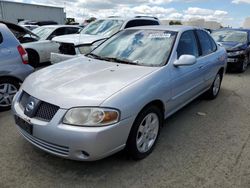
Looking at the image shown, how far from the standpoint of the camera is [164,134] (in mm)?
3898

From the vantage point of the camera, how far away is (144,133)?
3.14m

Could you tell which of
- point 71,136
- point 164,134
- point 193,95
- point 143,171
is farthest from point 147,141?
point 193,95

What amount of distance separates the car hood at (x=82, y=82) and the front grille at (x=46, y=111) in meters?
0.05

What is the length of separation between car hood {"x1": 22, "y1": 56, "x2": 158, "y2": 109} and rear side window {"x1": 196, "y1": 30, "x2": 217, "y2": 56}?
183 cm

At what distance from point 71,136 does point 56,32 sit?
808cm

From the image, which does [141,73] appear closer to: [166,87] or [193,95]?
[166,87]

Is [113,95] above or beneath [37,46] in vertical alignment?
above

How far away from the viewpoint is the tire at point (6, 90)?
15.3ft

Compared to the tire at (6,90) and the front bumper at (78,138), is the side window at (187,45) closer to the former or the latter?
the front bumper at (78,138)

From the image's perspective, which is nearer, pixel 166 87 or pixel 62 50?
pixel 166 87

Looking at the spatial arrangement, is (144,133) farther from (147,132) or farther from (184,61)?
(184,61)

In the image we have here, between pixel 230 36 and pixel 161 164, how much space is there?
8252mm

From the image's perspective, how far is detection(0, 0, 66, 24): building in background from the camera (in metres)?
33.1

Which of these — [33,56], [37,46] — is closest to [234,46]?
[37,46]
